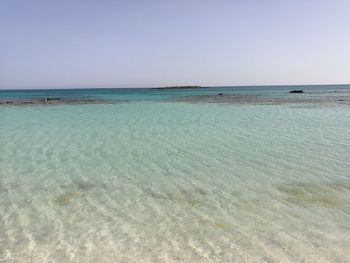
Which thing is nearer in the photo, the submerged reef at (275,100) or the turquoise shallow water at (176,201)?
the turquoise shallow water at (176,201)

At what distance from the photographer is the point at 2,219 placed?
5668mm

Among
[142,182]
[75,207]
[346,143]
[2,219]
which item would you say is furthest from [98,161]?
[346,143]

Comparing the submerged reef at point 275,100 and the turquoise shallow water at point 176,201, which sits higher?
the turquoise shallow water at point 176,201

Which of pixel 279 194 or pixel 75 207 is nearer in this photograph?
pixel 75 207

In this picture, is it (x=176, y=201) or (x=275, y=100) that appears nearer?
(x=176, y=201)

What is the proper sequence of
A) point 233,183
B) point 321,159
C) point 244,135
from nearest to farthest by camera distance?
point 233,183, point 321,159, point 244,135

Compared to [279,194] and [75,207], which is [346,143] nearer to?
[279,194]

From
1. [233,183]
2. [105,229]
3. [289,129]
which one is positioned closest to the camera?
[105,229]

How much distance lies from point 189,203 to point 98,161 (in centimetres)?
416

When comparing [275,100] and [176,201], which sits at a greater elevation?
[176,201]

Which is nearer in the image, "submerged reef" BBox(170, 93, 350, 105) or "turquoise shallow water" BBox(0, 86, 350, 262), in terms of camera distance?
"turquoise shallow water" BBox(0, 86, 350, 262)

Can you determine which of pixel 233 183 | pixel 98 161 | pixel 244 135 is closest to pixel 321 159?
pixel 233 183

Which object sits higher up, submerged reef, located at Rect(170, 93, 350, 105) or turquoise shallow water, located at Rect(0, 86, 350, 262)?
turquoise shallow water, located at Rect(0, 86, 350, 262)

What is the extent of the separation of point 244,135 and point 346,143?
3.69 meters
